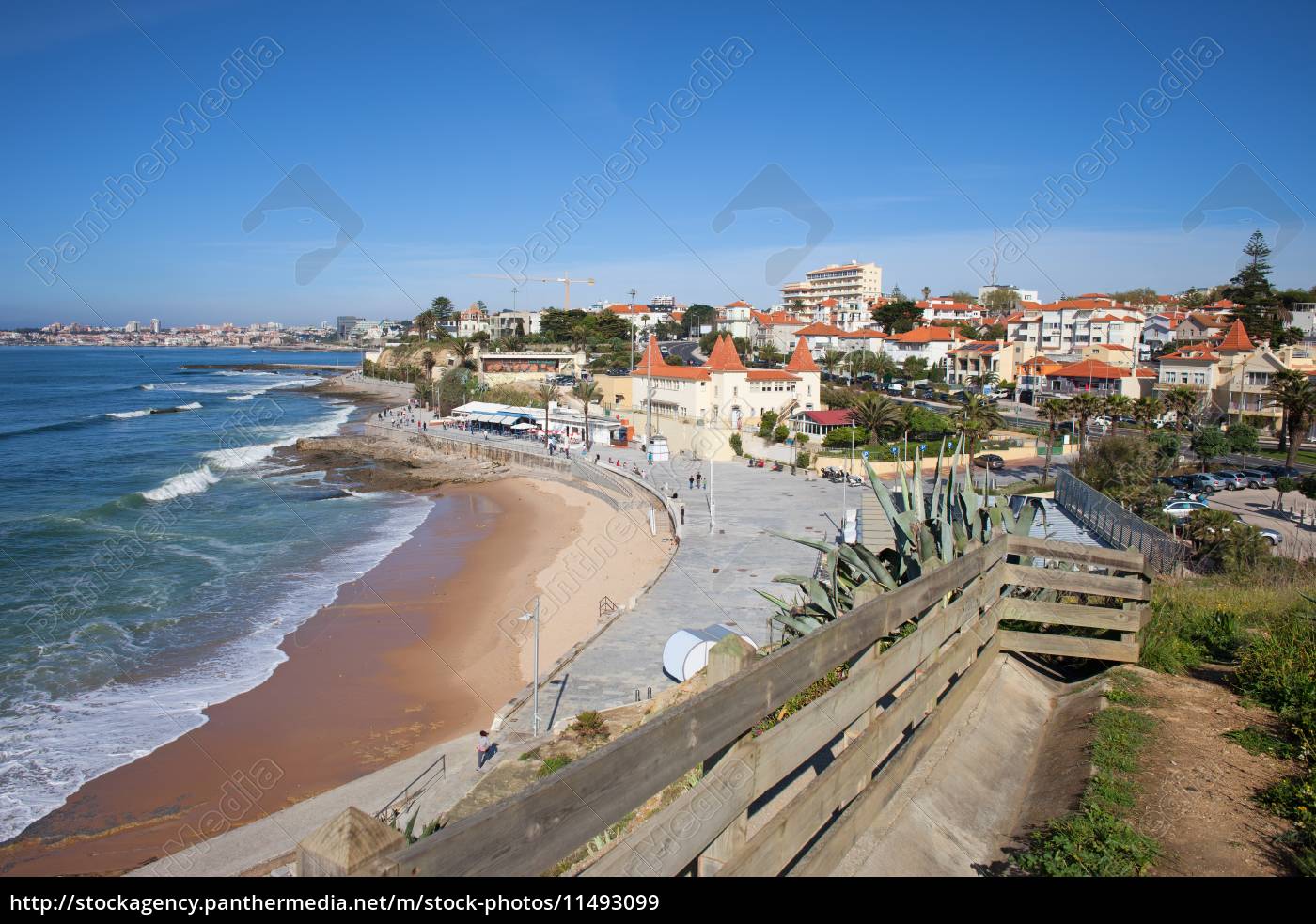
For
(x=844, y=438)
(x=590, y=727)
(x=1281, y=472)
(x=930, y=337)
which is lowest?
(x=590, y=727)

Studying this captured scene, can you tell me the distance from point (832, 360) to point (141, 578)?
6964 centimetres

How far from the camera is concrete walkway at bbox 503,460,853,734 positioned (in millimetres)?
14086

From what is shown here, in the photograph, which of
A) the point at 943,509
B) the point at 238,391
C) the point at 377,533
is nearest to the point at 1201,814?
the point at 943,509

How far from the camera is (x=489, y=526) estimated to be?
33.5 meters

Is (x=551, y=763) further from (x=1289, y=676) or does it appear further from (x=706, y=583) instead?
(x=706, y=583)

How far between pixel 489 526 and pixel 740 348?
67.8m

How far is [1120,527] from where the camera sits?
12.9 m

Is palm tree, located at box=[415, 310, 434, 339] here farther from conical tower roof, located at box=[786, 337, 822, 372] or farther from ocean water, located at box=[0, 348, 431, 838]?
conical tower roof, located at box=[786, 337, 822, 372]

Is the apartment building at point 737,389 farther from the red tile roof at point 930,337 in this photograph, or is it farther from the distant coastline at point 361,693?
the red tile roof at point 930,337

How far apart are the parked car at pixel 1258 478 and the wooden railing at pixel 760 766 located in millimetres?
39210

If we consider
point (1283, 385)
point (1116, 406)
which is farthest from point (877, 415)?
point (1283, 385)

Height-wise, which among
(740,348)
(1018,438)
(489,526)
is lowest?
(489,526)

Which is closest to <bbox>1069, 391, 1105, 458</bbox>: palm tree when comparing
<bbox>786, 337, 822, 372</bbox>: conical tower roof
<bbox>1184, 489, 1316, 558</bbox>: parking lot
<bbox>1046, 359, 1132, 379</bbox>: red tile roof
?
<bbox>1184, 489, 1316, 558</bbox>: parking lot

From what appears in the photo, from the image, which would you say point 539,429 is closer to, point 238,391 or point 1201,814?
point 1201,814
